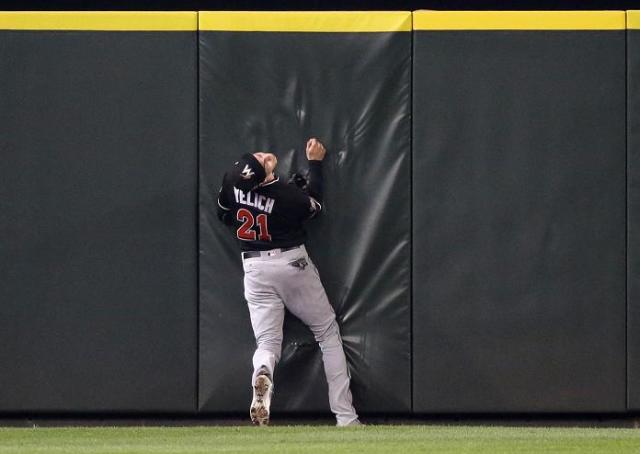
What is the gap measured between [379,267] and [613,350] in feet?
6.09

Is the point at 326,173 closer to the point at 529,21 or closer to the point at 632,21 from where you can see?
the point at 529,21

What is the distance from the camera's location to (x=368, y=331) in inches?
397

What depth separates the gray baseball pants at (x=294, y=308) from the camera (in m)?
9.74

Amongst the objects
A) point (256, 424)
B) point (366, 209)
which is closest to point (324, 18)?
point (366, 209)

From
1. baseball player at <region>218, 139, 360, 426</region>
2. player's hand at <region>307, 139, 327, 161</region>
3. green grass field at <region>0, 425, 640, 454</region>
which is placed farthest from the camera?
player's hand at <region>307, 139, 327, 161</region>

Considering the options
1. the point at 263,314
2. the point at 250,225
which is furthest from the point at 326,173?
the point at 263,314

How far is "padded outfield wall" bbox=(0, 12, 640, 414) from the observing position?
10.0 meters

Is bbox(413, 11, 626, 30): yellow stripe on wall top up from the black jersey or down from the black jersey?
up

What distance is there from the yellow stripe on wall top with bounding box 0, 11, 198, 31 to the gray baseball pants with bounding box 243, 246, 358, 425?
6.08 ft

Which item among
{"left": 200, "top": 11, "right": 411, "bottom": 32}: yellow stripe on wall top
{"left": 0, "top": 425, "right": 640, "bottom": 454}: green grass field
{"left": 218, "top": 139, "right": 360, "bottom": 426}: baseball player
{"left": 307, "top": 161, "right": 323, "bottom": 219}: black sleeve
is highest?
{"left": 200, "top": 11, "right": 411, "bottom": 32}: yellow stripe on wall top

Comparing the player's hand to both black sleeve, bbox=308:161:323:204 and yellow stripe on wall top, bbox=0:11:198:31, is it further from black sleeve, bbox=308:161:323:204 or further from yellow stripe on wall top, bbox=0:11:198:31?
yellow stripe on wall top, bbox=0:11:198:31

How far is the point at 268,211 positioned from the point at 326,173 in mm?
637

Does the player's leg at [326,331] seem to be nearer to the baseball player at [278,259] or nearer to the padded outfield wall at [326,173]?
the baseball player at [278,259]
